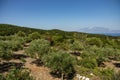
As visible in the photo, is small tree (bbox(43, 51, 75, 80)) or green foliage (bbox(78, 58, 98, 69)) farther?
green foliage (bbox(78, 58, 98, 69))

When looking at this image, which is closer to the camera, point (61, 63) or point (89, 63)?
point (61, 63)

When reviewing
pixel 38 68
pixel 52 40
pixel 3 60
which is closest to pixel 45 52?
pixel 38 68

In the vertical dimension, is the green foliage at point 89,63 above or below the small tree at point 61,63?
below

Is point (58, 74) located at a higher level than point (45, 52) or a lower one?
lower

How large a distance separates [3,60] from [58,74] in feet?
36.7

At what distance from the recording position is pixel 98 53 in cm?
2872

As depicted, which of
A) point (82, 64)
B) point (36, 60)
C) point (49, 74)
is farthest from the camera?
point (36, 60)

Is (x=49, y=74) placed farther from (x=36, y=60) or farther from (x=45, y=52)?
(x=36, y=60)

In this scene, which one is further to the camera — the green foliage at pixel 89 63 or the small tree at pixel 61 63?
the green foliage at pixel 89 63

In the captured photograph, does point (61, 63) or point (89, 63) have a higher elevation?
point (61, 63)

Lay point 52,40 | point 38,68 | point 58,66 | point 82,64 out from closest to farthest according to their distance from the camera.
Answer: point 58,66 < point 38,68 < point 82,64 < point 52,40

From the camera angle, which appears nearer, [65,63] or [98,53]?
[65,63]

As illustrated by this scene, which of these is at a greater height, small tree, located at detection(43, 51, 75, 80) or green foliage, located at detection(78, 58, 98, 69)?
small tree, located at detection(43, 51, 75, 80)

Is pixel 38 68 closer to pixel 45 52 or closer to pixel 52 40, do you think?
pixel 45 52
